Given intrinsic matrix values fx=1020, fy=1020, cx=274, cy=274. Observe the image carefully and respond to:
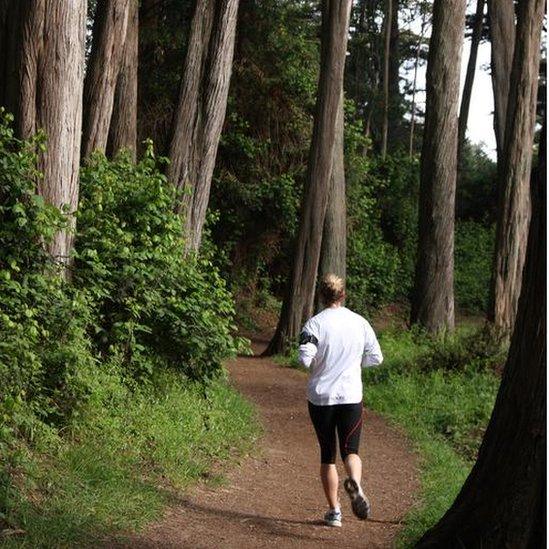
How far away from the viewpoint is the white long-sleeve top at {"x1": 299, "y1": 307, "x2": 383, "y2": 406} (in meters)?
7.74

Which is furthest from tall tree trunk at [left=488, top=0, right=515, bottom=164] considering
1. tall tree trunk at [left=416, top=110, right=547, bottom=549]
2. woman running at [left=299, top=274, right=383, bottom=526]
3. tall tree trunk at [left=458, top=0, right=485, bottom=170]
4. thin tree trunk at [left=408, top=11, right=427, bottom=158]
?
thin tree trunk at [left=408, top=11, right=427, bottom=158]

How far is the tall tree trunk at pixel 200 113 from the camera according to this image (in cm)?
1452

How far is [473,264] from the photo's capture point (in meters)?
34.2

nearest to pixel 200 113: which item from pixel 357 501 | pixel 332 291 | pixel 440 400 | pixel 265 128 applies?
pixel 440 400

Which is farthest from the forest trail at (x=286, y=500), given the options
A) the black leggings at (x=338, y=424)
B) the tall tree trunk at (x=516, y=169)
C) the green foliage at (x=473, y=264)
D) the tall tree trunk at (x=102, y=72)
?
the green foliage at (x=473, y=264)

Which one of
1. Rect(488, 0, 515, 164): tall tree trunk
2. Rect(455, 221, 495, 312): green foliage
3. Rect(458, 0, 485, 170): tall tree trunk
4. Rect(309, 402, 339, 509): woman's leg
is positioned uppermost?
Rect(458, 0, 485, 170): tall tree trunk

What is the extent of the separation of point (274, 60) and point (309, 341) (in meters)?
18.2

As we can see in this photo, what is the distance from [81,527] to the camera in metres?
6.63

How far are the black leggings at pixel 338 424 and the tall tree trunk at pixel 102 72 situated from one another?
5.86 meters

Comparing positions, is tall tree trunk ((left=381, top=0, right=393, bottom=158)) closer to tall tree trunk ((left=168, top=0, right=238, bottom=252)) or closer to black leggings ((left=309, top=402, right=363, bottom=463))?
tall tree trunk ((left=168, top=0, right=238, bottom=252))

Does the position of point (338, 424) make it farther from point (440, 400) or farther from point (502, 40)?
point (502, 40)

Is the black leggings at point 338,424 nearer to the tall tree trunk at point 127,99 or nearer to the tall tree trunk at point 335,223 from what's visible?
the tall tree trunk at point 127,99

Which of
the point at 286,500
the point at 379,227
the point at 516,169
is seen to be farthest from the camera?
the point at 379,227

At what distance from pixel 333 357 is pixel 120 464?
199 cm
